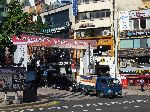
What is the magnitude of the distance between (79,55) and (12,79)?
38122mm

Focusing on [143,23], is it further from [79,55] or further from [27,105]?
[27,105]

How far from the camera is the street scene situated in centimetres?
3400

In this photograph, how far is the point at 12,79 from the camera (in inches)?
1278

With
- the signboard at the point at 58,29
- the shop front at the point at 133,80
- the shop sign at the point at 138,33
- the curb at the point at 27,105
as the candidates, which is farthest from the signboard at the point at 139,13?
the curb at the point at 27,105

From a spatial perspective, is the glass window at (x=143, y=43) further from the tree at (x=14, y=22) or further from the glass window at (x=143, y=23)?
the tree at (x=14, y=22)

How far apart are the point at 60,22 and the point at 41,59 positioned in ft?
27.4

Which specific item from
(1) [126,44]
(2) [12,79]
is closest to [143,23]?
(1) [126,44]

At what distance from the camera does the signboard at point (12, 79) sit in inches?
1264

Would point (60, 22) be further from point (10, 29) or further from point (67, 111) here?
point (67, 111)

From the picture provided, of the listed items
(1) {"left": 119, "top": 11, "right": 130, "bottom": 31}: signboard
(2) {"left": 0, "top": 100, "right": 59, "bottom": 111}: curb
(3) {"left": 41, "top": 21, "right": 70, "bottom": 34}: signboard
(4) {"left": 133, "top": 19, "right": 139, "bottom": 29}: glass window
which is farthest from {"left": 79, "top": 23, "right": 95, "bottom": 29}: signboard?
(2) {"left": 0, "top": 100, "right": 59, "bottom": 111}: curb

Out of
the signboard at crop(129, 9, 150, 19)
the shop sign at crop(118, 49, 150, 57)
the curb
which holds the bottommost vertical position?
the curb

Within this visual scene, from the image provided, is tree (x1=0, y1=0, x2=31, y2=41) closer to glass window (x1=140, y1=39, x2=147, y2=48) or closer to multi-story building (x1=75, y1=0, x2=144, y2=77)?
glass window (x1=140, y1=39, x2=147, y2=48)

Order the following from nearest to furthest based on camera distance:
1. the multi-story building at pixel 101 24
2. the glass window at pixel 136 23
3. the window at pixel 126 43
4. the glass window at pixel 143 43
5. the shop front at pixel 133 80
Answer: the shop front at pixel 133 80
the glass window at pixel 143 43
the glass window at pixel 136 23
the window at pixel 126 43
the multi-story building at pixel 101 24

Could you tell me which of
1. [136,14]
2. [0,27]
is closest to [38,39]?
[0,27]
